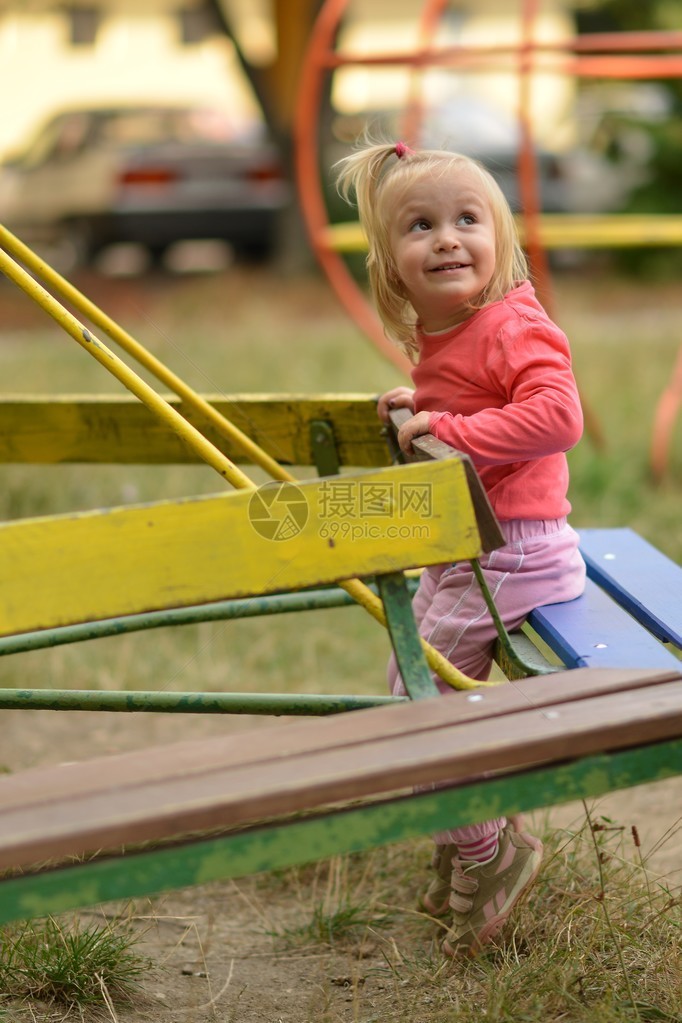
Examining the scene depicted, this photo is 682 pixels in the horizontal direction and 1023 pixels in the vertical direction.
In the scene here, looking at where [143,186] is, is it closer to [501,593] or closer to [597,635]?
[501,593]

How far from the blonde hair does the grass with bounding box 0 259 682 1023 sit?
1.50ft

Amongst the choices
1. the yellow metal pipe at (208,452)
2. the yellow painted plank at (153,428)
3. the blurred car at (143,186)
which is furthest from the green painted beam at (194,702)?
the blurred car at (143,186)

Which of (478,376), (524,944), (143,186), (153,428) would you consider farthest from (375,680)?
(143,186)

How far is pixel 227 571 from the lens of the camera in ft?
5.32

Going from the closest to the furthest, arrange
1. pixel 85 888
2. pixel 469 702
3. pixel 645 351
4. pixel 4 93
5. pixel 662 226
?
pixel 85 888 < pixel 469 702 < pixel 662 226 < pixel 645 351 < pixel 4 93

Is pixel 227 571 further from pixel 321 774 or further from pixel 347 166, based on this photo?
pixel 347 166

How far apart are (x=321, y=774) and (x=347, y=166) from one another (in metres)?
1.10

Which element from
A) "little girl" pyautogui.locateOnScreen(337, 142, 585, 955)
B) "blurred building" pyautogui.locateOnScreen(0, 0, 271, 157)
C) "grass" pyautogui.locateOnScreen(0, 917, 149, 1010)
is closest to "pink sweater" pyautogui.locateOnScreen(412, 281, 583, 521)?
"little girl" pyautogui.locateOnScreen(337, 142, 585, 955)

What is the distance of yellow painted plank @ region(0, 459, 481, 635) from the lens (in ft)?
5.12

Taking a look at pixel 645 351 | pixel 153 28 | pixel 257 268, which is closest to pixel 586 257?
pixel 257 268

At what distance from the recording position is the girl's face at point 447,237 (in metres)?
2.12

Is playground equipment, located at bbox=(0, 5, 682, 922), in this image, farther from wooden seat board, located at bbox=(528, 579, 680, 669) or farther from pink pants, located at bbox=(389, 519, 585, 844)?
pink pants, located at bbox=(389, 519, 585, 844)

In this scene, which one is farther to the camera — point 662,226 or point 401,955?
point 662,226

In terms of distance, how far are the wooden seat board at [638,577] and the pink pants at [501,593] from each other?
0.32ft
